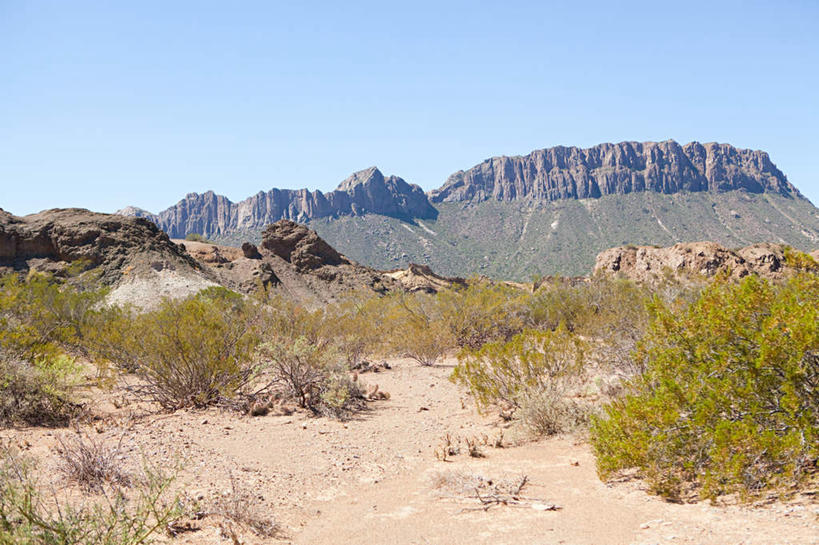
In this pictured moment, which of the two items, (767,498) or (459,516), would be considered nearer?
(767,498)

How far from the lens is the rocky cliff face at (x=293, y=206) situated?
151 meters

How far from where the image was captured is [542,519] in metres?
4.69

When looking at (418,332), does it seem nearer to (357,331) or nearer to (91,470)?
(357,331)

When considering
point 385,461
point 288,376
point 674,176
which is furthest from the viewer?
point 674,176

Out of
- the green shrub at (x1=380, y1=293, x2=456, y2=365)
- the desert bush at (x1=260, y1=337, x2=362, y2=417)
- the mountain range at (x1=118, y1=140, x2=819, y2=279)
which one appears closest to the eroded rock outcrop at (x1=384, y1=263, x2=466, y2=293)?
the green shrub at (x1=380, y1=293, x2=456, y2=365)

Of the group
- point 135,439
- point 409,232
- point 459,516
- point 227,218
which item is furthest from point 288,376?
point 227,218

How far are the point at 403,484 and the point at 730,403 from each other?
3586mm

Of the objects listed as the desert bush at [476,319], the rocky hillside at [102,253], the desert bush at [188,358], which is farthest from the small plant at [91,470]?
the rocky hillside at [102,253]

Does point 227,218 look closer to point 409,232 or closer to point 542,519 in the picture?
point 409,232

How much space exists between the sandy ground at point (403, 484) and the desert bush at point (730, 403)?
1.10 ft

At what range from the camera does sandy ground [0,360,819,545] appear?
4.23 meters

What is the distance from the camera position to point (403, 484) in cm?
625

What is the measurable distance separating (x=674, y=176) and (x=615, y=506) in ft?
493

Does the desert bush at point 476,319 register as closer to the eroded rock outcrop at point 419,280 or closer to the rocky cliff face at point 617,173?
the eroded rock outcrop at point 419,280
